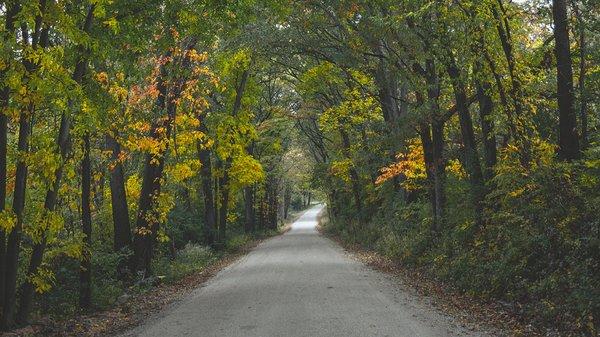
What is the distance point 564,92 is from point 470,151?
10.8 ft

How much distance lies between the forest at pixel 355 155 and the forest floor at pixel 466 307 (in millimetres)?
217

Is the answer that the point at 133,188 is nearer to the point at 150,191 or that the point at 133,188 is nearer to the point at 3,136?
the point at 150,191

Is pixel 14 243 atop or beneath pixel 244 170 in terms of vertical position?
beneath

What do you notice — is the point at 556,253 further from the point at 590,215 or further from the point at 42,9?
the point at 42,9

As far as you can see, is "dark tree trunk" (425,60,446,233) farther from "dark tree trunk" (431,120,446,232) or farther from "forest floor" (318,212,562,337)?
"forest floor" (318,212,562,337)

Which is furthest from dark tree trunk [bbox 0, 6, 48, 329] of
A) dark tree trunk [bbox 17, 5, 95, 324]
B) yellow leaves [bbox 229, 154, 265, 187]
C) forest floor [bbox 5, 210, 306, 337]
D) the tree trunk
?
yellow leaves [bbox 229, 154, 265, 187]

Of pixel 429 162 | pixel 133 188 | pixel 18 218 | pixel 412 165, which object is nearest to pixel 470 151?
pixel 429 162

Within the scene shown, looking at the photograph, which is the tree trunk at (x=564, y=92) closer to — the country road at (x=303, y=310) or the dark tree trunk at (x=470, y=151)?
the dark tree trunk at (x=470, y=151)

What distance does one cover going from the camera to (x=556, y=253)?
8773 millimetres

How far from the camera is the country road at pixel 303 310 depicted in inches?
308

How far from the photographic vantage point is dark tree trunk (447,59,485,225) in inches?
506

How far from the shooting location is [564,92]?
10.7 m

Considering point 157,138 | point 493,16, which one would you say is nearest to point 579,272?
point 493,16

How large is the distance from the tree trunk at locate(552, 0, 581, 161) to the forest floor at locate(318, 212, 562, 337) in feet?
12.0
